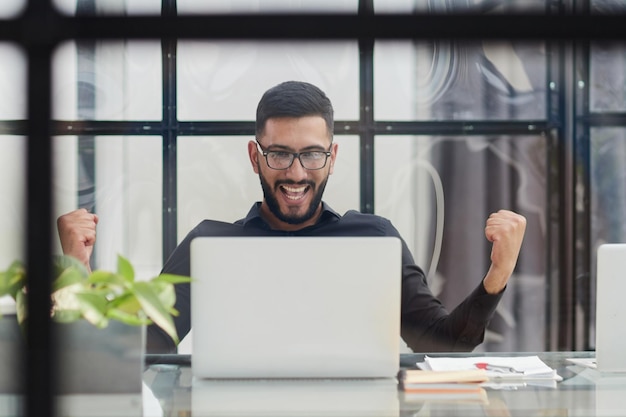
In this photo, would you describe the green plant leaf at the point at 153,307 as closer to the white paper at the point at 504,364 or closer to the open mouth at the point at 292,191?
the white paper at the point at 504,364

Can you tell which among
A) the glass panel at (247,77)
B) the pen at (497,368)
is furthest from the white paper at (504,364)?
the glass panel at (247,77)

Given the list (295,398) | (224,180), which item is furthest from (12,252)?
(224,180)

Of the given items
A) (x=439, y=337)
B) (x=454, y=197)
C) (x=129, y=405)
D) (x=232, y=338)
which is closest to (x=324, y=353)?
(x=232, y=338)

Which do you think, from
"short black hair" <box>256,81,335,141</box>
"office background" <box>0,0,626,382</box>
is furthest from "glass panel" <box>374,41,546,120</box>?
"short black hair" <box>256,81,335,141</box>

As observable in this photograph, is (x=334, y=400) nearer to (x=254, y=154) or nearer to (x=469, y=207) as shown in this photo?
(x=254, y=154)

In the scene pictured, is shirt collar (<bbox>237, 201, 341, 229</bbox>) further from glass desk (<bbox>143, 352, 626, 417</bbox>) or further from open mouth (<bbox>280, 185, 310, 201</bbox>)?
glass desk (<bbox>143, 352, 626, 417</bbox>)

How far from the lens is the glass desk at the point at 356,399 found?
134cm

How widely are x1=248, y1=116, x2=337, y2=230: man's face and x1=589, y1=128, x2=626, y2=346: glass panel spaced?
5.61 feet

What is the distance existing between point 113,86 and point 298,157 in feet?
4.20

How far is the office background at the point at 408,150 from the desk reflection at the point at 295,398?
2201 mm

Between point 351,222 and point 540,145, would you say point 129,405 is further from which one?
point 540,145

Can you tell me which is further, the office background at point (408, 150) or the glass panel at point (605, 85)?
the glass panel at point (605, 85)

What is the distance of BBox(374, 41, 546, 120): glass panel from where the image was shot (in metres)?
→ 3.75

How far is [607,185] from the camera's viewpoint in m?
3.92
